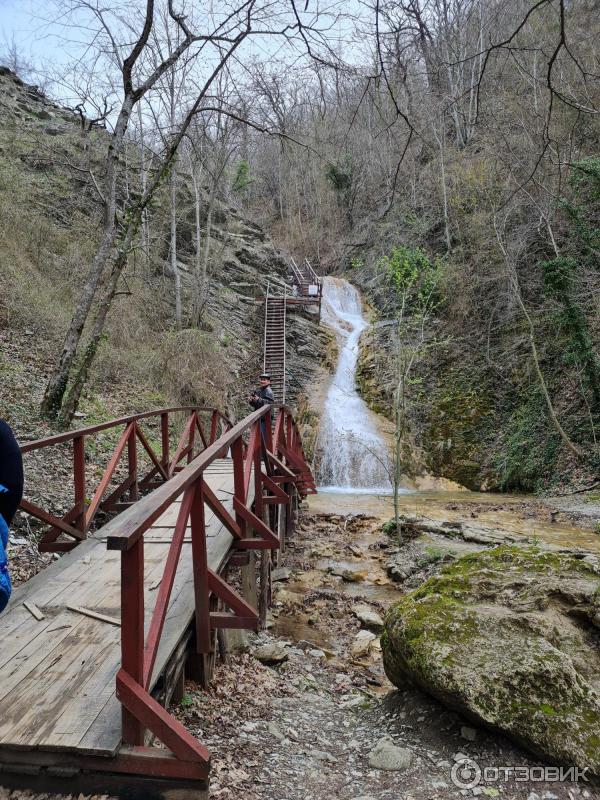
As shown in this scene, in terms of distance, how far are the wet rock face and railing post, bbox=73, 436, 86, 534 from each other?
2903 millimetres

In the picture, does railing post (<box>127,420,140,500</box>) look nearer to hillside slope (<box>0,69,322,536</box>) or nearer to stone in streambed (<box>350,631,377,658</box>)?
hillside slope (<box>0,69,322,536</box>)

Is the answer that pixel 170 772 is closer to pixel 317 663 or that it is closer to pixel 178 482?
pixel 178 482

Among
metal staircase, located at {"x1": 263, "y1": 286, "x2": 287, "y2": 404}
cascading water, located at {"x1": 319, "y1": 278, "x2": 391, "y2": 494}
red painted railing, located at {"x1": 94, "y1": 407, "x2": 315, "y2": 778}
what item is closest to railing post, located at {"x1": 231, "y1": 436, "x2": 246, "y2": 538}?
red painted railing, located at {"x1": 94, "y1": 407, "x2": 315, "y2": 778}

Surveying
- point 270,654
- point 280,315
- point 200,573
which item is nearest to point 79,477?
point 200,573

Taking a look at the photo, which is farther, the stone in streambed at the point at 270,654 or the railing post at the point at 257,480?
the railing post at the point at 257,480

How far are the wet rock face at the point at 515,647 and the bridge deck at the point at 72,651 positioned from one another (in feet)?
4.88

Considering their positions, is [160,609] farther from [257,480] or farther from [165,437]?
[165,437]

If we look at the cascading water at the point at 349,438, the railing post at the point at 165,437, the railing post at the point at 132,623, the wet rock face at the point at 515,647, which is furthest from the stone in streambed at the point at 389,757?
the cascading water at the point at 349,438

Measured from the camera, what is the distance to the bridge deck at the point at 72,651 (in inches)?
82.6

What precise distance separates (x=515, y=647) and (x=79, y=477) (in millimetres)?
3768

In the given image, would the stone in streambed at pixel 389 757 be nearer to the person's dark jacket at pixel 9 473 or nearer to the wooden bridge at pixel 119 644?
the wooden bridge at pixel 119 644

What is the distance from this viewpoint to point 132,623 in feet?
6.44

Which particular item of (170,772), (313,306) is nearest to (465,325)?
(313,306)

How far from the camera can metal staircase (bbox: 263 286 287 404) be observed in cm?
2089
